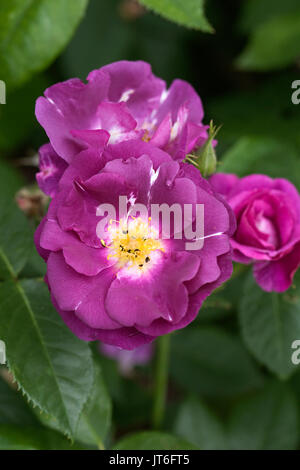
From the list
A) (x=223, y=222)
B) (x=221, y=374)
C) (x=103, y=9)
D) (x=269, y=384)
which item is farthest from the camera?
(x=103, y=9)

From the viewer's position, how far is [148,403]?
6.01 feet

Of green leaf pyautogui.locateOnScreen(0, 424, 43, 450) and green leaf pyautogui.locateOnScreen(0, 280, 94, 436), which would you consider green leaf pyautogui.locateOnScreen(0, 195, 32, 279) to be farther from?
green leaf pyautogui.locateOnScreen(0, 424, 43, 450)

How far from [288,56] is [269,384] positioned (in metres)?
0.93

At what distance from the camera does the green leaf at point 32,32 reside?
131 centimetres

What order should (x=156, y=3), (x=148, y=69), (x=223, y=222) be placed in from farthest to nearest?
(x=156, y=3)
(x=148, y=69)
(x=223, y=222)

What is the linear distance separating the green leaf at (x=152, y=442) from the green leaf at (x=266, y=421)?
37 centimetres

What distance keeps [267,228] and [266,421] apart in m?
0.71
